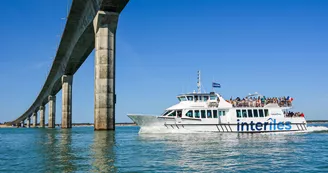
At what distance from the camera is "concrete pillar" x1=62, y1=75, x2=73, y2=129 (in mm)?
70375

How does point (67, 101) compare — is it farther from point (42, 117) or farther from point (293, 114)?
point (42, 117)

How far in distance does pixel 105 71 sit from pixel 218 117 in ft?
39.9

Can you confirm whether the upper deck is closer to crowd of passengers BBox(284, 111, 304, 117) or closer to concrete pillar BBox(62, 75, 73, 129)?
crowd of passengers BBox(284, 111, 304, 117)

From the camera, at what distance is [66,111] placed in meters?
70.2

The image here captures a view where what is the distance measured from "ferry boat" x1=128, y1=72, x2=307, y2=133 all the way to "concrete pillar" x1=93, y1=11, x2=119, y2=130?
290 centimetres

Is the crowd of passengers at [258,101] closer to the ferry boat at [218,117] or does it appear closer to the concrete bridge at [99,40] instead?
the ferry boat at [218,117]

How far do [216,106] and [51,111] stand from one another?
7163cm

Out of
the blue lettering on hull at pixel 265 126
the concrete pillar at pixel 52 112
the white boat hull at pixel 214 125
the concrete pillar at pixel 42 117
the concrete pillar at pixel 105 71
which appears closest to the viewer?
the white boat hull at pixel 214 125

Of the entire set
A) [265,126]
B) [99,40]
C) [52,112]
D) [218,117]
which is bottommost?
[265,126]

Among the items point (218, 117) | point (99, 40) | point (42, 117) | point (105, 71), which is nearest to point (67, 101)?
point (99, 40)

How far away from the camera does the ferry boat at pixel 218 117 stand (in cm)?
3192

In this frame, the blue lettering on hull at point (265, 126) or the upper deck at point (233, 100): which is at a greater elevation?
the upper deck at point (233, 100)

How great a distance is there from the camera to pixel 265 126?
117 ft

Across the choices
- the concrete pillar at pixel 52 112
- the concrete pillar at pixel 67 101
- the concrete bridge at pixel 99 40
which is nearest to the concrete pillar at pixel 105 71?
the concrete bridge at pixel 99 40
